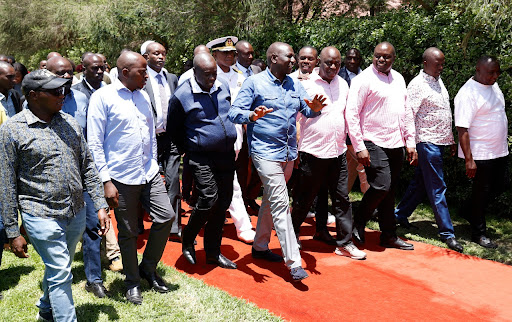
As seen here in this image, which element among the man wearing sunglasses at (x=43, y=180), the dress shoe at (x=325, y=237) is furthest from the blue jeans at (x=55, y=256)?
the dress shoe at (x=325, y=237)

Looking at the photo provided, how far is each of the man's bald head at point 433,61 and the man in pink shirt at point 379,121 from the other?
0.56 m

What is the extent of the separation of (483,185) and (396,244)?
1392 millimetres

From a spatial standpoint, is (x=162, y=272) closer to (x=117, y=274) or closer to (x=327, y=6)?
(x=117, y=274)

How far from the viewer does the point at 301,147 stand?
19.6 feet

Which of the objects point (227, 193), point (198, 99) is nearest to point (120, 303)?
point (227, 193)

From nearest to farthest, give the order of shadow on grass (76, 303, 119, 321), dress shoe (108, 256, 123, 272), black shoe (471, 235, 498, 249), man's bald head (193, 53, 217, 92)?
1. shadow on grass (76, 303, 119, 321)
2. man's bald head (193, 53, 217, 92)
3. dress shoe (108, 256, 123, 272)
4. black shoe (471, 235, 498, 249)

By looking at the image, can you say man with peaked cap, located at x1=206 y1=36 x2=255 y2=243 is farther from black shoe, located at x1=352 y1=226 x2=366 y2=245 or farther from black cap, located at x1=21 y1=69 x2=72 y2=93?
black cap, located at x1=21 y1=69 x2=72 y2=93

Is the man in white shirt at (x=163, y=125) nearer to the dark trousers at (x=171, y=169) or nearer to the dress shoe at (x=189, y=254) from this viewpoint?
the dark trousers at (x=171, y=169)

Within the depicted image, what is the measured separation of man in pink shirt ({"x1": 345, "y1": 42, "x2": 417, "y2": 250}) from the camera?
19.8ft

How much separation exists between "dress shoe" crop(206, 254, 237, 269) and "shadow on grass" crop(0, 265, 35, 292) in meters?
1.85

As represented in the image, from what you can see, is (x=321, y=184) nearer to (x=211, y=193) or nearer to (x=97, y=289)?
(x=211, y=193)

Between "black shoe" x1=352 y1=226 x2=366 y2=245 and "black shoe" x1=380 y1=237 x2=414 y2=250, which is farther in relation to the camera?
"black shoe" x1=352 y1=226 x2=366 y2=245

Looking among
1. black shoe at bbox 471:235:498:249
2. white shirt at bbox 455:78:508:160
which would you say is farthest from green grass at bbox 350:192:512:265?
white shirt at bbox 455:78:508:160

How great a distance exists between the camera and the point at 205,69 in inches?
204
